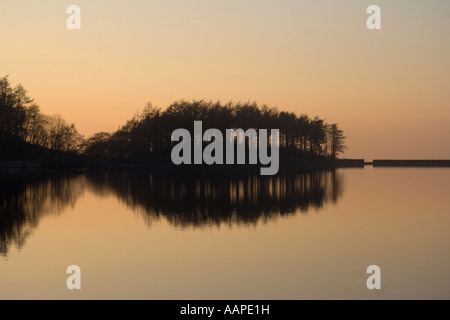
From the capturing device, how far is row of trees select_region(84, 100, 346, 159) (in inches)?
3920

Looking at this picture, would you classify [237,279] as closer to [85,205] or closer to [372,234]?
[372,234]

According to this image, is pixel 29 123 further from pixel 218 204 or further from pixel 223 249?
pixel 223 249

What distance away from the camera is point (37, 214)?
2273 centimetres

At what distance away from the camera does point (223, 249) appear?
1509 cm

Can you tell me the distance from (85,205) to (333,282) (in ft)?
56.9

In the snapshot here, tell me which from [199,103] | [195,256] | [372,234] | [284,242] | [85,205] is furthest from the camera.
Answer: [199,103]

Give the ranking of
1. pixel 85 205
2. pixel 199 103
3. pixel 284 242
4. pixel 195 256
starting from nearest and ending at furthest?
pixel 195 256 < pixel 284 242 < pixel 85 205 < pixel 199 103

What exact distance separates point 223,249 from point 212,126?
83926 millimetres

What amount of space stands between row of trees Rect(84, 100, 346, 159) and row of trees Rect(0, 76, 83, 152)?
6733mm

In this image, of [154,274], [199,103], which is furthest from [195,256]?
[199,103]

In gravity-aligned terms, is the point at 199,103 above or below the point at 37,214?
above

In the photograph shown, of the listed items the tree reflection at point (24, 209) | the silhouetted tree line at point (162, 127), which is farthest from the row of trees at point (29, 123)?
the tree reflection at point (24, 209)

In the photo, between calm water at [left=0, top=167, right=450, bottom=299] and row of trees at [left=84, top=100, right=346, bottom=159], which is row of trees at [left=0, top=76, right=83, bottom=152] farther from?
calm water at [left=0, top=167, right=450, bottom=299]
